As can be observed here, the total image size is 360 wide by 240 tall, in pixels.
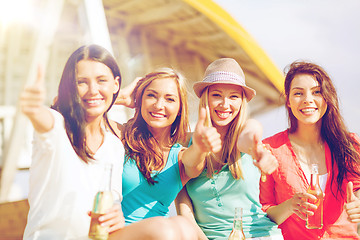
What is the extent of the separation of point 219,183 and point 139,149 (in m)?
0.39

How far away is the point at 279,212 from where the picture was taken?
151 cm

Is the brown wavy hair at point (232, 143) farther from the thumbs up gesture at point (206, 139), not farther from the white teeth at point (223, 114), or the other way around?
the thumbs up gesture at point (206, 139)

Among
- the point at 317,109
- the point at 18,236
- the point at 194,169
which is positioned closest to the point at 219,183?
the point at 194,169

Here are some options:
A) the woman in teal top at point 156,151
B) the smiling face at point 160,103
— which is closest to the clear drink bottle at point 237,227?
the woman in teal top at point 156,151

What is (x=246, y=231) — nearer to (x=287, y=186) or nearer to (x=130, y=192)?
(x=287, y=186)

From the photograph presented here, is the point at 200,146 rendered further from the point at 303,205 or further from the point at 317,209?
the point at 317,209

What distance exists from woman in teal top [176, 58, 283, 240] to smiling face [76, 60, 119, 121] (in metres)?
0.45

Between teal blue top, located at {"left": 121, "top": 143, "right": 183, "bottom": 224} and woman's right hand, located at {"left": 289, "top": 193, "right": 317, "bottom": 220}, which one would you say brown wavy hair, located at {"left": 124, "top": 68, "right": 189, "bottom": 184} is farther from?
woman's right hand, located at {"left": 289, "top": 193, "right": 317, "bottom": 220}

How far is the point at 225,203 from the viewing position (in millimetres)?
1456

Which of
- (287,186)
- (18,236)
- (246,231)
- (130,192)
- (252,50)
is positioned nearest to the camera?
(130,192)

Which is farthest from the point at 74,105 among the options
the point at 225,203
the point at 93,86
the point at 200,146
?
the point at 225,203

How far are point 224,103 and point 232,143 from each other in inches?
7.0

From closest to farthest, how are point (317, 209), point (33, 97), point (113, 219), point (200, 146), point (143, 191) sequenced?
point (33, 97) < point (113, 219) < point (200, 146) < point (143, 191) < point (317, 209)

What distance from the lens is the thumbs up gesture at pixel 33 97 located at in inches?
36.9
